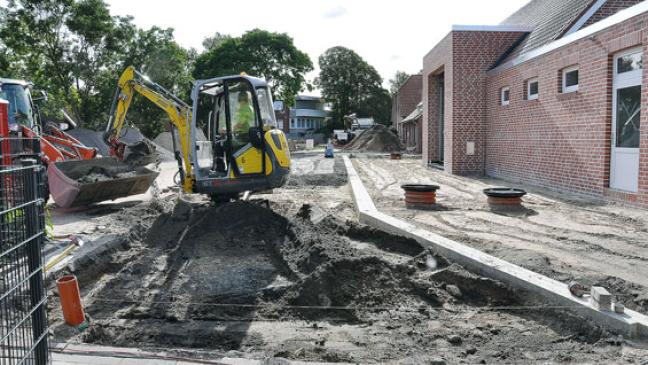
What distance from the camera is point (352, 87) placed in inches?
3073

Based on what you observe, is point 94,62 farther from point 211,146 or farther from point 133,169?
point 211,146

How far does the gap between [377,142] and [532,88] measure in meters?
30.1

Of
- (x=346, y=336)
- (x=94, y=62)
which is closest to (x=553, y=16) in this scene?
(x=346, y=336)

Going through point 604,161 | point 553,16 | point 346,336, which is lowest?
point 346,336

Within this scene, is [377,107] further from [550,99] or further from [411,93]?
[550,99]

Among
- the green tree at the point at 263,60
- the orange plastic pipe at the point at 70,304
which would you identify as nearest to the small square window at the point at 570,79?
the orange plastic pipe at the point at 70,304

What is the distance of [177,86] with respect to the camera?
34.5 metres

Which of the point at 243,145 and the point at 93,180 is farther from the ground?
the point at 243,145

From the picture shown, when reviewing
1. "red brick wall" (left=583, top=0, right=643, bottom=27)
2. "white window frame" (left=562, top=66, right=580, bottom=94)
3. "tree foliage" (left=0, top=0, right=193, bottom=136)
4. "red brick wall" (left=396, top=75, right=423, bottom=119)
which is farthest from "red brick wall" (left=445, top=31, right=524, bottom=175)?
"red brick wall" (left=396, top=75, right=423, bottom=119)

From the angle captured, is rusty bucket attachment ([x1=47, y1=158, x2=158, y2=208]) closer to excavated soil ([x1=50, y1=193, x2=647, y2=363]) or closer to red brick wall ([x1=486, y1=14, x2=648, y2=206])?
excavated soil ([x1=50, y1=193, x2=647, y2=363])

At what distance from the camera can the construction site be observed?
12.8ft

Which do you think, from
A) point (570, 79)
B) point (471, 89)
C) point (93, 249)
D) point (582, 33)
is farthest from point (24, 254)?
point (471, 89)

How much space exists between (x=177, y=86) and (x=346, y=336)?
109ft

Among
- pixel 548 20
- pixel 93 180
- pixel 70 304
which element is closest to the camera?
pixel 70 304
